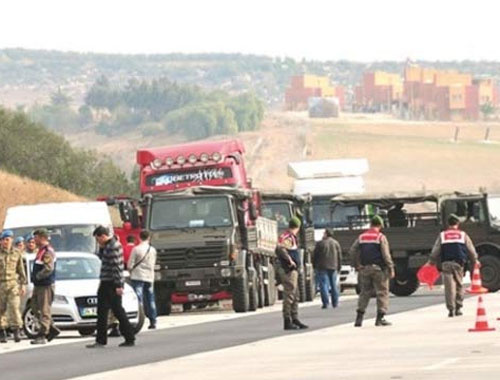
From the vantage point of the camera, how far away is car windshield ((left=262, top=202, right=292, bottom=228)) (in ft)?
178

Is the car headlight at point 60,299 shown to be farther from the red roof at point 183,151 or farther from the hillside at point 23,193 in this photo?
the hillside at point 23,193

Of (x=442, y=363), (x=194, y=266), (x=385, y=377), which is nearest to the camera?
(x=385, y=377)

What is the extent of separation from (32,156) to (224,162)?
85213mm

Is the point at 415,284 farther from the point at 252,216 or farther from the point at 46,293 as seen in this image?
the point at 46,293

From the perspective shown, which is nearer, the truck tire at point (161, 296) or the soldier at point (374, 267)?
the soldier at point (374, 267)

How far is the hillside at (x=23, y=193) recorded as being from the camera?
97.2 m

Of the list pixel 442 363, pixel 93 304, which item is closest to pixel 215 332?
pixel 93 304

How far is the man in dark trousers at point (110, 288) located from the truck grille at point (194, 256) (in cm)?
1385

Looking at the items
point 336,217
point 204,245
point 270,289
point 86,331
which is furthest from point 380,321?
point 336,217

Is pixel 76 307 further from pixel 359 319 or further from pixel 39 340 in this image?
pixel 359 319

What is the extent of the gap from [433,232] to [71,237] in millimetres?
12313

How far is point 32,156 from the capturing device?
136 meters

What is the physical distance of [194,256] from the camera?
45.9 meters

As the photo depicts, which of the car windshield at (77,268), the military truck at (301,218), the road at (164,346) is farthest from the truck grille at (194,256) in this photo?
the car windshield at (77,268)
